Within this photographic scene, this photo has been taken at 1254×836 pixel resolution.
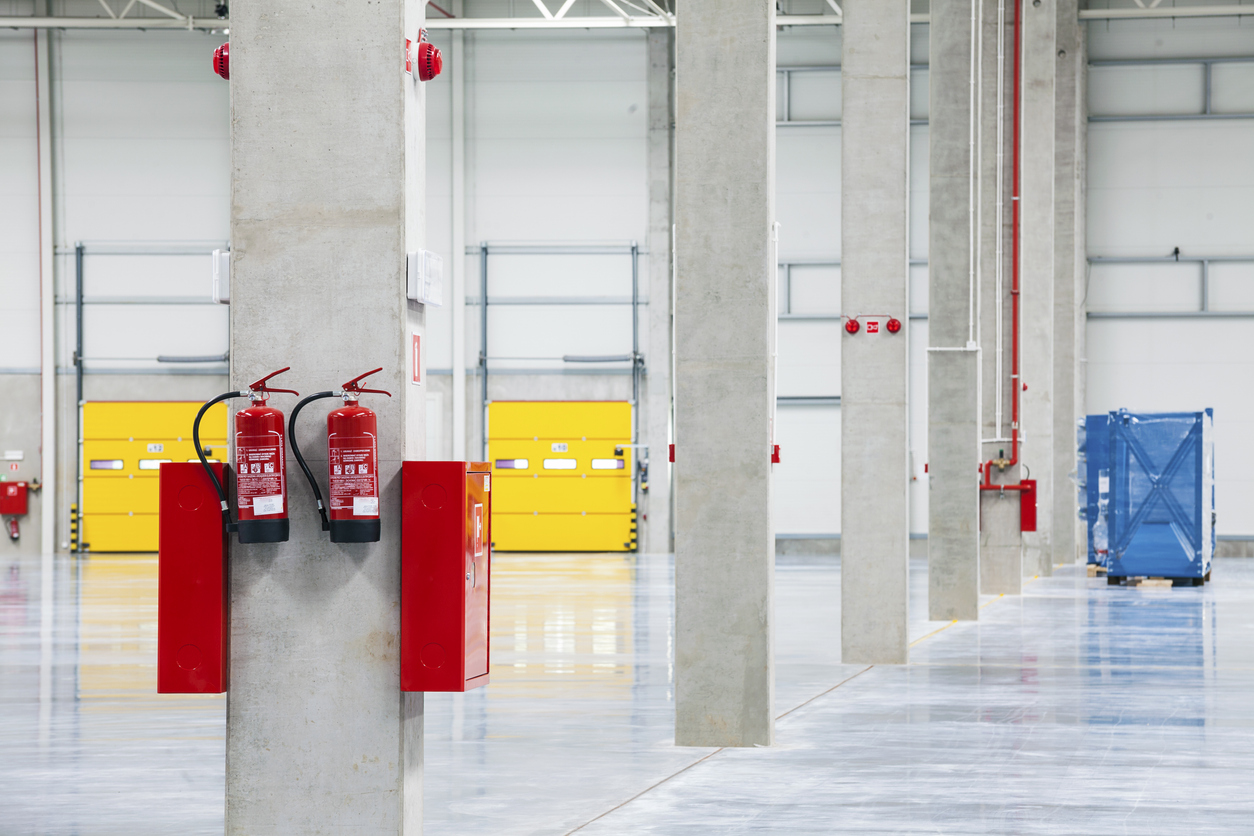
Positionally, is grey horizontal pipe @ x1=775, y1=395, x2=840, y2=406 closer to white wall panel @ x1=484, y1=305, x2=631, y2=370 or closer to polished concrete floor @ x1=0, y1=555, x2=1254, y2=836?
white wall panel @ x1=484, y1=305, x2=631, y2=370

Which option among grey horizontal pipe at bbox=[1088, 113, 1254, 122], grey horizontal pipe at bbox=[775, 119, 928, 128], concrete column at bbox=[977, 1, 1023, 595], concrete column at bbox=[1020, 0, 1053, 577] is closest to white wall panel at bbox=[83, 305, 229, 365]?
grey horizontal pipe at bbox=[775, 119, 928, 128]

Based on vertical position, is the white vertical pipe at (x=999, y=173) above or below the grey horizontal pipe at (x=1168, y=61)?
below

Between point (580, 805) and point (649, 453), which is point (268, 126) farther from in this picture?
point (649, 453)

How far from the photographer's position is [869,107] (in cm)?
1162

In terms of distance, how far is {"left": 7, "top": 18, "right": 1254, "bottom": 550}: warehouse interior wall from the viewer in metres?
27.4

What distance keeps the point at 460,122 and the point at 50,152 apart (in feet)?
26.4

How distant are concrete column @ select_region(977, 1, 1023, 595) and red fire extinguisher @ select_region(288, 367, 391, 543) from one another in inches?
600

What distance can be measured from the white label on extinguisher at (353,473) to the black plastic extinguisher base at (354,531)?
0.03 metres

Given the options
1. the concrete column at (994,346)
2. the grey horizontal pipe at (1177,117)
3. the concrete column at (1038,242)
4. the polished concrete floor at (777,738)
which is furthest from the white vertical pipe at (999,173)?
the grey horizontal pipe at (1177,117)

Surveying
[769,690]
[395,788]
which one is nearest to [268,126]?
[395,788]

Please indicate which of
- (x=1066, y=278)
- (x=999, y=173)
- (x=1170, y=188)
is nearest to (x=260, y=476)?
(x=999, y=173)

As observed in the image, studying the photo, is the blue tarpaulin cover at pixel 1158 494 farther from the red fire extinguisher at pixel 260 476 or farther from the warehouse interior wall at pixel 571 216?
the red fire extinguisher at pixel 260 476

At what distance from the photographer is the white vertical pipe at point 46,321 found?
27797 millimetres

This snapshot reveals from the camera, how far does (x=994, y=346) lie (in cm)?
1862
